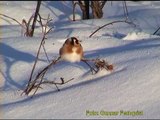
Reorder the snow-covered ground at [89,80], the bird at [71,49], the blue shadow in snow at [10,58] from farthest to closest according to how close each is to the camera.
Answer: the blue shadow in snow at [10,58]
the bird at [71,49]
the snow-covered ground at [89,80]

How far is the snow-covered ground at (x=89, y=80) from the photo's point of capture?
1752mm

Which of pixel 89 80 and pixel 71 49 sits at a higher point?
pixel 71 49

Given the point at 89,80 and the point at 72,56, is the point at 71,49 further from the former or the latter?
the point at 89,80

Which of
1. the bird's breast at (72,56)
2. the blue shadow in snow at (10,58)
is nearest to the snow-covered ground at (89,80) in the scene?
the blue shadow in snow at (10,58)

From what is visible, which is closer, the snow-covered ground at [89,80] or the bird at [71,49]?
the snow-covered ground at [89,80]

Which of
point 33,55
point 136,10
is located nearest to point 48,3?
point 136,10

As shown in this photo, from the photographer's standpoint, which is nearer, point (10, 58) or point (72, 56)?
point (72, 56)

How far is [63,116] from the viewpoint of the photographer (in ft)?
5.61

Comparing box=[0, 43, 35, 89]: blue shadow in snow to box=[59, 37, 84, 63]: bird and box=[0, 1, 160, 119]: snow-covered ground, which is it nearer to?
box=[0, 1, 160, 119]: snow-covered ground

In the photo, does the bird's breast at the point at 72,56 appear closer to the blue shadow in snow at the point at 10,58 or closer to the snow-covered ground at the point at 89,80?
the snow-covered ground at the point at 89,80

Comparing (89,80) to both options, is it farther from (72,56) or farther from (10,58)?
(10,58)

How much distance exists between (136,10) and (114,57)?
1.61 m

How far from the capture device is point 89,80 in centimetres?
200

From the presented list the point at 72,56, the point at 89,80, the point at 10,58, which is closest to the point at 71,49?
the point at 72,56
